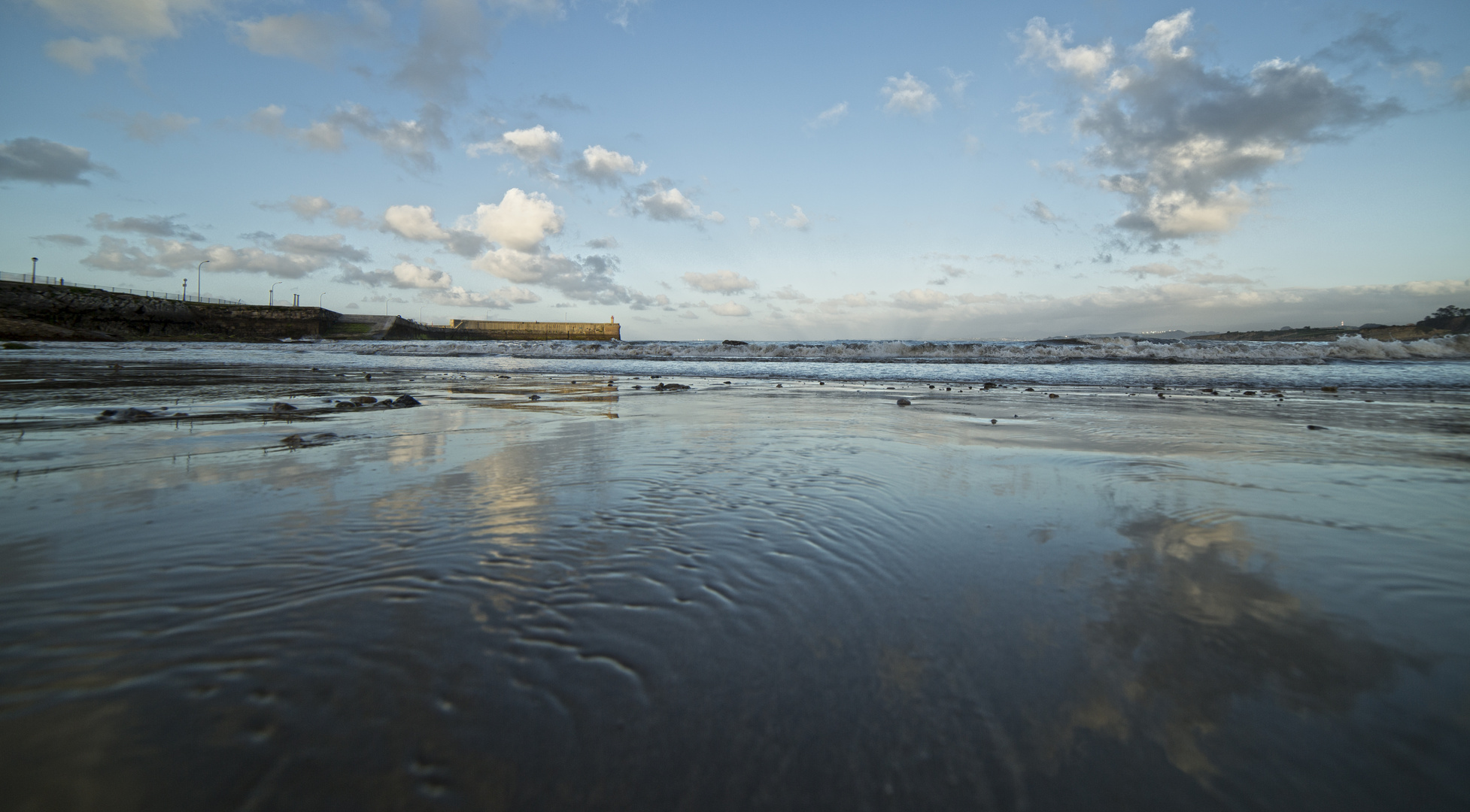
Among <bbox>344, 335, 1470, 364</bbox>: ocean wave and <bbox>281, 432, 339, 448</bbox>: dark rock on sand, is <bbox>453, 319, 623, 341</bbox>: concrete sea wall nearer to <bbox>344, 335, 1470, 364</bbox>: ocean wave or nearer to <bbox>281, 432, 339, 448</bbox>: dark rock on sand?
<bbox>344, 335, 1470, 364</bbox>: ocean wave

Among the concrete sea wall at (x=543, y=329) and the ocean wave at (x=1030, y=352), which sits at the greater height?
the concrete sea wall at (x=543, y=329)

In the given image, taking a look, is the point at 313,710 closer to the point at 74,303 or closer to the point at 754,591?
the point at 754,591

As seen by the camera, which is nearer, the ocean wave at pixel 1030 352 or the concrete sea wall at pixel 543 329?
the ocean wave at pixel 1030 352

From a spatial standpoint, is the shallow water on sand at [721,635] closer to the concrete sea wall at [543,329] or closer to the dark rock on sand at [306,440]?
the dark rock on sand at [306,440]

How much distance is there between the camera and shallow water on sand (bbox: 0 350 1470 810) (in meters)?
1.33

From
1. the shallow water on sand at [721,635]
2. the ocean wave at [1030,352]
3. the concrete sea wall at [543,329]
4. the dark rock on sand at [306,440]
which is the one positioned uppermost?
the concrete sea wall at [543,329]

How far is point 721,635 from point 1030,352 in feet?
109

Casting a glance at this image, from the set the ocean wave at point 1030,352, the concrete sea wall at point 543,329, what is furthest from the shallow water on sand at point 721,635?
the concrete sea wall at point 543,329

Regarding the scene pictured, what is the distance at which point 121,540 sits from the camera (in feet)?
9.23

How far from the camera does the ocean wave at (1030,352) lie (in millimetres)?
27438

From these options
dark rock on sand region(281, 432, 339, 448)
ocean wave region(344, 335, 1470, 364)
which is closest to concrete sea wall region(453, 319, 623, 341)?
ocean wave region(344, 335, 1470, 364)

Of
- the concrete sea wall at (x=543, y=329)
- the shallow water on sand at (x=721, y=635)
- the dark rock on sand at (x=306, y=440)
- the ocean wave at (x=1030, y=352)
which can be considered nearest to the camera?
the shallow water on sand at (x=721, y=635)

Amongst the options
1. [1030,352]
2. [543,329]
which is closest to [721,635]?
[1030,352]

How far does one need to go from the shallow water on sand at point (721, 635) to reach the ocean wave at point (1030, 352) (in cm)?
2677
